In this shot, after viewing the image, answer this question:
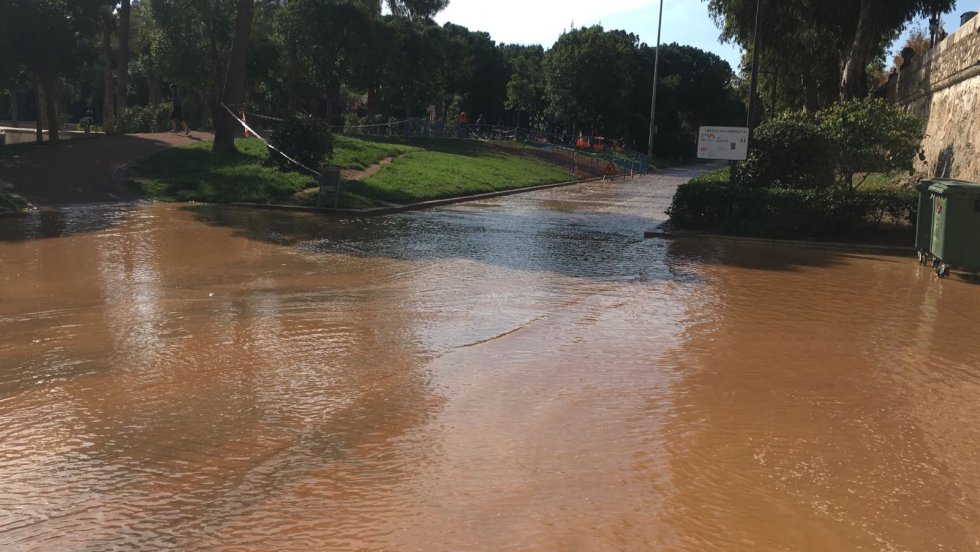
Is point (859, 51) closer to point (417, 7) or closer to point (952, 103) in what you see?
point (952, 103)

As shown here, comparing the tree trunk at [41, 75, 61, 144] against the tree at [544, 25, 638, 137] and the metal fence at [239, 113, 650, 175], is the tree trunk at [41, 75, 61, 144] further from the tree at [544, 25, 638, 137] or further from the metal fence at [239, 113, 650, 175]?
the tree at [544, 25, 638, 137]

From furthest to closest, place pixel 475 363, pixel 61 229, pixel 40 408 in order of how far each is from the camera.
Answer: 1. pixel 61 229
2. pixel 475 363
3. pixel 40 408

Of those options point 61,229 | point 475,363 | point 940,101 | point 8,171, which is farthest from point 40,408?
point 940,101

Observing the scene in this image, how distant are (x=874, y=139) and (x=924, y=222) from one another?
3859mm

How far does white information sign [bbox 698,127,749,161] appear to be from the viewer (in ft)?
56.7

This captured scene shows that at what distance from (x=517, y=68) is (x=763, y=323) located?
69541 mm

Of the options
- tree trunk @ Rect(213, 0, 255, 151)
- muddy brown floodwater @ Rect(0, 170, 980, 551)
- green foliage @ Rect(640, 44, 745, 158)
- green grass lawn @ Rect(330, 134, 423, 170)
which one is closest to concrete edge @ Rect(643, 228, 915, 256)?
muddy brown floodwater @ Rect(0, 170, 980, 551)

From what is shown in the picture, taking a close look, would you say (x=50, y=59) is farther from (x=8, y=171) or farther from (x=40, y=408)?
(x=40, y=408)

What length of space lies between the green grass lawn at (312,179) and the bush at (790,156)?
353 inches

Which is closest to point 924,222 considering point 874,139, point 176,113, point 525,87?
point 874,139

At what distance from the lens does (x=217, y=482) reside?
4.31 m

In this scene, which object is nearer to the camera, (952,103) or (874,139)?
(874,139)

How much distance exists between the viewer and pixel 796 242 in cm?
1608

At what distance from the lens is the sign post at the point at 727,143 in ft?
56.7
